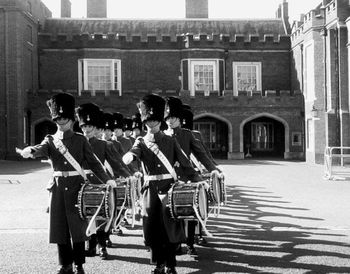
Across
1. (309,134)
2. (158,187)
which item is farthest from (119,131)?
(309,134)

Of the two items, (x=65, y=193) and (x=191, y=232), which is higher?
(x=65, y=193)

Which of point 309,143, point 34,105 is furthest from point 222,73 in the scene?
point 34,105

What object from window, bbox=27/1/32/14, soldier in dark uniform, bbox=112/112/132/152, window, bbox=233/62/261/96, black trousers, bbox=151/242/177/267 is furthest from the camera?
window, bbox=233/62/261/96

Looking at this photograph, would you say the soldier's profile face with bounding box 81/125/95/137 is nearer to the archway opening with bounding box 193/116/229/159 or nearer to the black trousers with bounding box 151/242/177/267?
the black trousers with bounding box 151/242/177/267

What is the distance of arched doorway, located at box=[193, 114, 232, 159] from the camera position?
32.0 meters

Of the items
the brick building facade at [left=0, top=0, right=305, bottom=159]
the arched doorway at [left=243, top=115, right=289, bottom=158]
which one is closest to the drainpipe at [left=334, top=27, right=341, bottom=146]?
the brick building facade at [left=0, top=0, right=305, bottom=159]

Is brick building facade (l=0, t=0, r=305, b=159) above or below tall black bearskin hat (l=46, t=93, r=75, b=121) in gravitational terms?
above

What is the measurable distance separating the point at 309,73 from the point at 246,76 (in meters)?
5.86

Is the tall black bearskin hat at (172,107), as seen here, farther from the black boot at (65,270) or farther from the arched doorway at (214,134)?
the arched doorway at (214,134)

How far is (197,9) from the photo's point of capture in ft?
123

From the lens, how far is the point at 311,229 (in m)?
8.66

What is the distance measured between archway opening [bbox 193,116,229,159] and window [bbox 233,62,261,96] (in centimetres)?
250

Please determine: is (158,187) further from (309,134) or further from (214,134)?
(214,134)

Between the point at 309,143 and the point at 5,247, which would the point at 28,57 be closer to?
the point at 309,143
